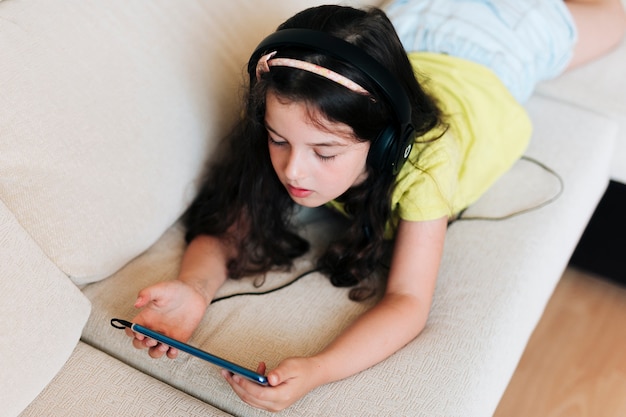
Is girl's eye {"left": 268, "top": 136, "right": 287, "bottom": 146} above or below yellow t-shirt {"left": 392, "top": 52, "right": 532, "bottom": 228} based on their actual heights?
above

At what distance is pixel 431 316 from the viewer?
3.51 feet

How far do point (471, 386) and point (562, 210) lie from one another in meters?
0.44

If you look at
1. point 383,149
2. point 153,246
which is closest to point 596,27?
point 383,149

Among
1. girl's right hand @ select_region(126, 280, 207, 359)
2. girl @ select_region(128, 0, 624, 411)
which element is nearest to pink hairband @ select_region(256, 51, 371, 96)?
girl @ select_region(128, 0, 624, 411)

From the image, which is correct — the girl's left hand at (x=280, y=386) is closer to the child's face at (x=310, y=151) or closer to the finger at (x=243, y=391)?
the finger at (x=243, y=391)

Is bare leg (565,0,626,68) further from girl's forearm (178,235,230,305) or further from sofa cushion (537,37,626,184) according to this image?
girl's forearm (178,235,230,305)

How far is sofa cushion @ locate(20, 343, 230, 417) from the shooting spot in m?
0.90

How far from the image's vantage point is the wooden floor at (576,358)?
1385 millimetres

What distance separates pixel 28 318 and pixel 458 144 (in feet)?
2.52

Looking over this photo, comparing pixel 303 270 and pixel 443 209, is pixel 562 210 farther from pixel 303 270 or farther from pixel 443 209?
pixel 303 270

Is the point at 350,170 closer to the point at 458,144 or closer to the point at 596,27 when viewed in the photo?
the point at 458,144

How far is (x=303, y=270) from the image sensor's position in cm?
116

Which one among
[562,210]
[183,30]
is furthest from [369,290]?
[183,30]

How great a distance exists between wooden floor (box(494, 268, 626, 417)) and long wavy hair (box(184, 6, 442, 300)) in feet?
1.76
